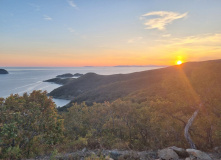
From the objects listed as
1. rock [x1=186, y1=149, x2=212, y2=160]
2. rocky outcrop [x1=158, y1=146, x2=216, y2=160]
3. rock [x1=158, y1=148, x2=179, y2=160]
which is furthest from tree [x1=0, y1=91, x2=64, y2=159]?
rock [x1=186, y1=149, x2=212, y2=160]

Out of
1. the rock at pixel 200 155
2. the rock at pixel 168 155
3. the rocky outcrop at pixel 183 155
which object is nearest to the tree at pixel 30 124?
the rock at pixel 168 155

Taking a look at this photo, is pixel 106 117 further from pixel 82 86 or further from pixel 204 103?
pixel 82 86

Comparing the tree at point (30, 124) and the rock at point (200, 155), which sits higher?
the tree at point (30, 124)

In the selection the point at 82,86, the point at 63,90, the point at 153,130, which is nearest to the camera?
the point at 153,130

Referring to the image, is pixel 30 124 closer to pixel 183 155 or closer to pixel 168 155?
pixel 168 155

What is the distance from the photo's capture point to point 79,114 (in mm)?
21172

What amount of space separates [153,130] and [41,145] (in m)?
10.4

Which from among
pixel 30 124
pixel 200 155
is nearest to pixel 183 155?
pixel 200 155

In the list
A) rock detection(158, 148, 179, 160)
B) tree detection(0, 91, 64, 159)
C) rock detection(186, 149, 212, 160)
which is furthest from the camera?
tree detection(0, 91, 64, 159)

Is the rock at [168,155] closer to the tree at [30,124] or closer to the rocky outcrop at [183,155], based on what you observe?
Result: the rocky outcrop at [183,155]

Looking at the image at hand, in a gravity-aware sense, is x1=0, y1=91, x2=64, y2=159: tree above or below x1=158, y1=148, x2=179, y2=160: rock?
above

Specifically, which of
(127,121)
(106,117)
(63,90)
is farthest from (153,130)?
(63,90)

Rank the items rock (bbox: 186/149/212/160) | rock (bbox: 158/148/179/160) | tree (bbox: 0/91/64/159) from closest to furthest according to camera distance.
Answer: rock (bbox: 186/149/212/160) → rock (bbox: 158/148/179/160) → tree (bbox: 0/91/64/159)

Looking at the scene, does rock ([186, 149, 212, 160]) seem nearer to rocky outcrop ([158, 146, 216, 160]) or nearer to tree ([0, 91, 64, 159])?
rocky outcrop ([158, 146, 216, 160])
